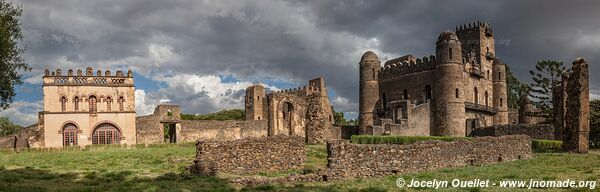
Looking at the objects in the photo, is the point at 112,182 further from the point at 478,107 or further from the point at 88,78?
the point at 478,107

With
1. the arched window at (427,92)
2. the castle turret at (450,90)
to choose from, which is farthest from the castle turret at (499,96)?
the castle turret at (450,90)

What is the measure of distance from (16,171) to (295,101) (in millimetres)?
38433

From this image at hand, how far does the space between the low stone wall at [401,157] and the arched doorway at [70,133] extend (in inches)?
1373

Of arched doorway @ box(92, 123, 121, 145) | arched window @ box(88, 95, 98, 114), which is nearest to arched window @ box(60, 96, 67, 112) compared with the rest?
arched window @ box(88, 95, 98, 114)

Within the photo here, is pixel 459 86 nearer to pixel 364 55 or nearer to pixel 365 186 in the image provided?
pixel 364 55

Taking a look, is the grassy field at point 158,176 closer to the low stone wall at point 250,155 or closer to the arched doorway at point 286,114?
the low stone wall at point 250,155

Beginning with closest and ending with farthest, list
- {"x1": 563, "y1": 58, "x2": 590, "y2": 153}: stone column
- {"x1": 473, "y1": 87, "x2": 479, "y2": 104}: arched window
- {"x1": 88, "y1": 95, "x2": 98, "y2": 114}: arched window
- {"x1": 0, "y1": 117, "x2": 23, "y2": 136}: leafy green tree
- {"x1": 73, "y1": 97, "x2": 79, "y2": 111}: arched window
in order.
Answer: {"x1": 563, "y1": 58, "x2": 590, "y2": 153}: stone column → {"x1": 73, "y1": 97, "x2": 79, "y2": 111}: arched window → {"x1": 88, "y1": 95, "x2": 98, "y2": 114}: arched window → {"x1": 473, "y1": 87, "x2": 479, "y2": 104}: arched window → {"x1": 0, "y1": 117, "x2": 23, "y2": 136}: leafy green tree

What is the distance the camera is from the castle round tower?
5672cm

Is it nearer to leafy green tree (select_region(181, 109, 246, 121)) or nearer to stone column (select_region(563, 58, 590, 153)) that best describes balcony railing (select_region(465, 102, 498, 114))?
stone column (select_region(563, 58, 590, 153))

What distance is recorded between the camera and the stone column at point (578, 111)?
26894 mm

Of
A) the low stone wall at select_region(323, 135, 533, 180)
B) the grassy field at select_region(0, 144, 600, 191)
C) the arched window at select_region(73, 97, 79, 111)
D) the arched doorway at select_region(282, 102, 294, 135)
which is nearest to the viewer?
the grassy field at select_region(0, 144, 600, 191)

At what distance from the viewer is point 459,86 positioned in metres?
47.9

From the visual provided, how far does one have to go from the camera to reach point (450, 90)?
47.6 meters

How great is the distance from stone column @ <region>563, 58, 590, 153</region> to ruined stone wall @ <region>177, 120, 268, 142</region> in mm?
26555
